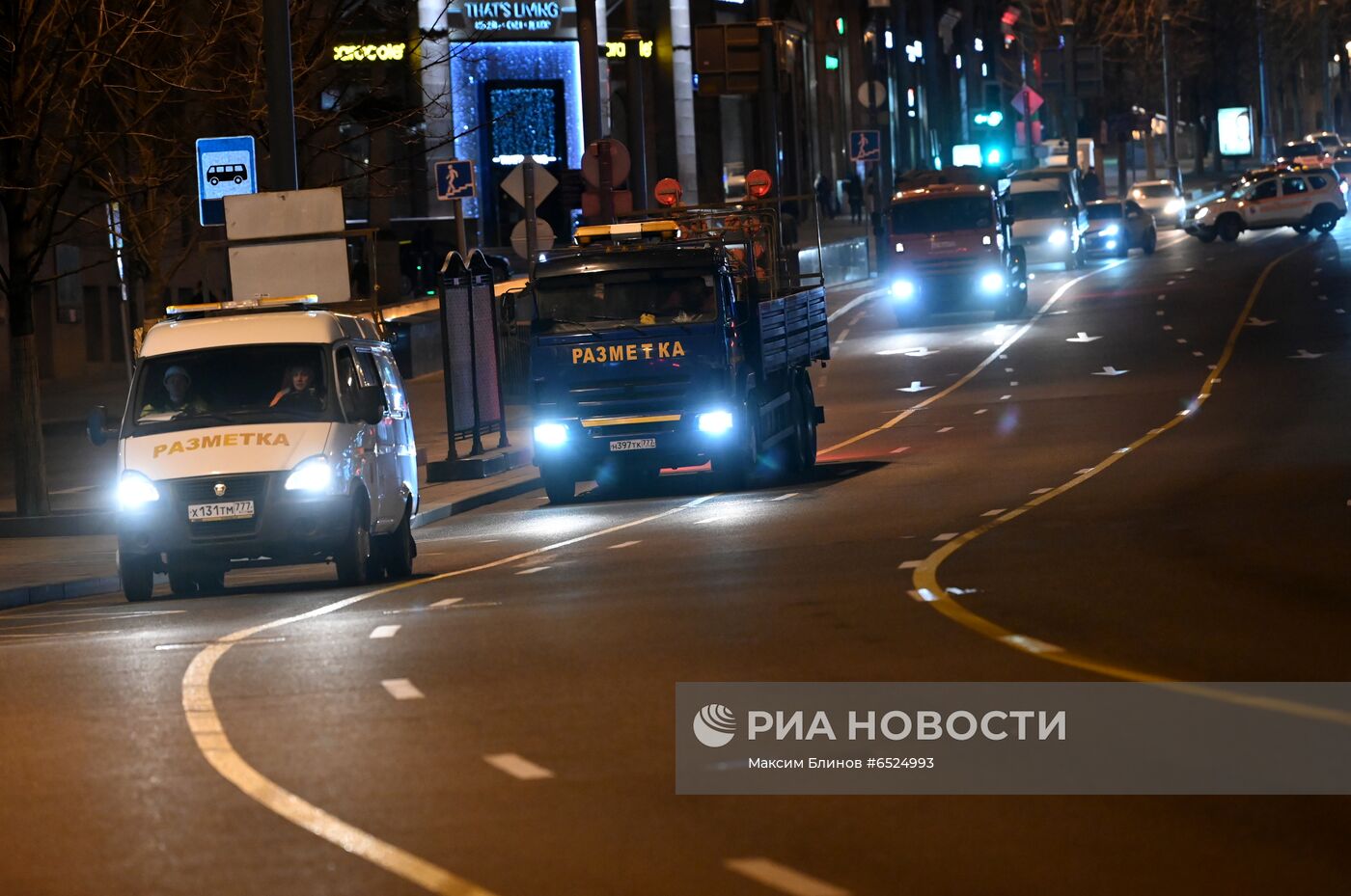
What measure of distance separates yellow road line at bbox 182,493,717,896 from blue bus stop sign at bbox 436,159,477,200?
55.7 ft

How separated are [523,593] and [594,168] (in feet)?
59.1

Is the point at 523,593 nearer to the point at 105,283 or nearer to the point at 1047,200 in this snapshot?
the point at 105,283

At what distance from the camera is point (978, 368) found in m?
39.9

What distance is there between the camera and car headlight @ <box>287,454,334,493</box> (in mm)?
16797

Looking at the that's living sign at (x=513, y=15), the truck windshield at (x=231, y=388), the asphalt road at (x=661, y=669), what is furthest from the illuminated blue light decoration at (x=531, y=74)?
the truck windshield at (x=231, y=388)

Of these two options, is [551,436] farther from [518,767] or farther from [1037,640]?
[518,767]

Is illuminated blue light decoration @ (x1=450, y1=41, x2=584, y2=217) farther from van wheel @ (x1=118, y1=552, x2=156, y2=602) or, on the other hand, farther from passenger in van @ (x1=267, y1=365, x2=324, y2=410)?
van wheel @ (x1=118, y1=552, x2=156, y2=602)

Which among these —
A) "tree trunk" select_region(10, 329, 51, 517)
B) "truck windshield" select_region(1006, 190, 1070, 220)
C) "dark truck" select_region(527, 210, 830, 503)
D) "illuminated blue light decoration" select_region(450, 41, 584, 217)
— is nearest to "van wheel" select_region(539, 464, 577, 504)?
"dark truck" select_region(527, 210, 830, 503)

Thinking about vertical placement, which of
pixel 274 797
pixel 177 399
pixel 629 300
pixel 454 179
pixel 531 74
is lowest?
pixel 274 797

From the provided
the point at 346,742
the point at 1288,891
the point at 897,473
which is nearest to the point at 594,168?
the point at 897,473

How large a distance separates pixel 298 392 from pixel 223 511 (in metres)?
1.26

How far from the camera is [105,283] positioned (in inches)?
1861

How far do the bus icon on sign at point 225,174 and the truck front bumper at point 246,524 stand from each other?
6.85 meters

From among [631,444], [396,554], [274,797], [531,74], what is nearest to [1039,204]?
[531,74]
